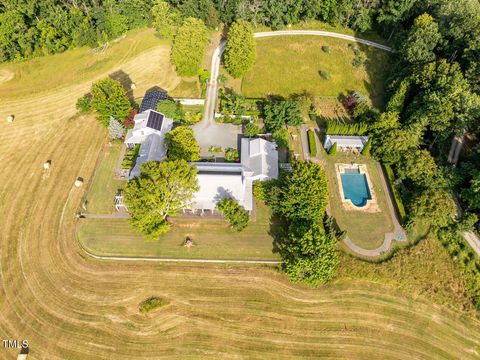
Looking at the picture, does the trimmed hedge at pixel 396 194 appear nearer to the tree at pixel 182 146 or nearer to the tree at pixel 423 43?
the tree at pixel 423 43

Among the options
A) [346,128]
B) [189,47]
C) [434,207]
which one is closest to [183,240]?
[346,128]

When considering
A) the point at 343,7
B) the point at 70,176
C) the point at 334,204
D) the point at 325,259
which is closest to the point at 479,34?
the point at 343,7

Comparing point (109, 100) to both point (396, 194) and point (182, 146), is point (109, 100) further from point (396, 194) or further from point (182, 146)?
point (396, 194)

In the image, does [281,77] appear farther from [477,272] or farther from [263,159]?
[477,272]

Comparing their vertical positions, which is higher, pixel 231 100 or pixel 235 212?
Answer: pixel 231 100

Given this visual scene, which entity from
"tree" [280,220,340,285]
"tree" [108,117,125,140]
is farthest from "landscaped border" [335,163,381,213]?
"tree" [108,117,125,140]

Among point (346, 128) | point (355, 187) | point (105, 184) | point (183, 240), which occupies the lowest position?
point (183, 240)

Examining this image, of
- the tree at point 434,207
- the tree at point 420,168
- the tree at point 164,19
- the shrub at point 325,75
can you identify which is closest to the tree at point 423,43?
the shrub at point 325,75

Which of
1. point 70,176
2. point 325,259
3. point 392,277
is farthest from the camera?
point 70,176
